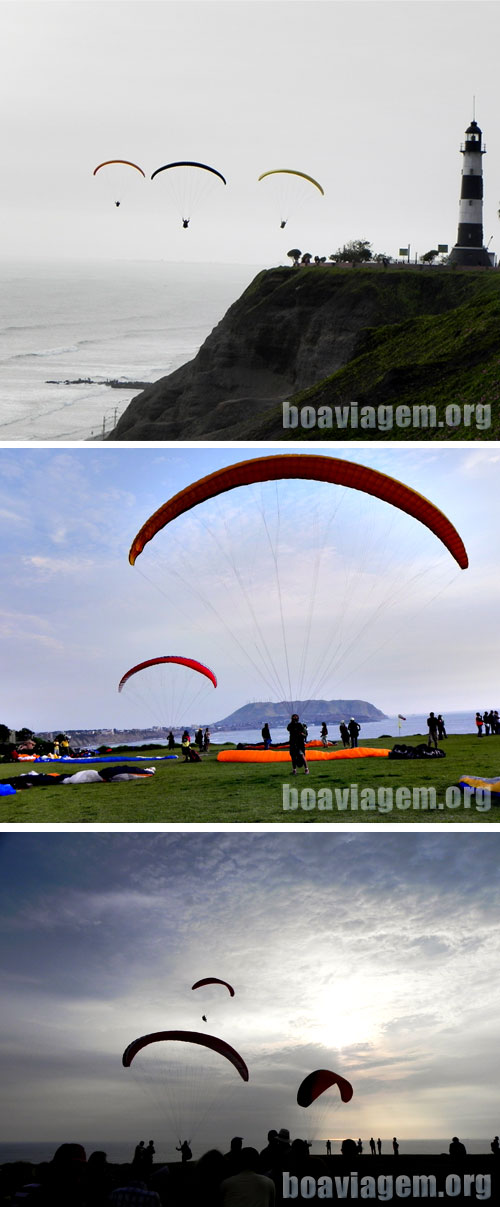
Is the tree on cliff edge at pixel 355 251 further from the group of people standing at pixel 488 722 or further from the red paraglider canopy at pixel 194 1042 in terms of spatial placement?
the red paraglider canopy at pixel 194 1042

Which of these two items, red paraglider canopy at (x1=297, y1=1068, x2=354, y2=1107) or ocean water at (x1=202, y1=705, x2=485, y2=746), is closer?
red paraglider canopy at (x1=297, y1=1068, x2=354, y2=1107)

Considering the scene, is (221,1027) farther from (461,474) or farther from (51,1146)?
(461,474)

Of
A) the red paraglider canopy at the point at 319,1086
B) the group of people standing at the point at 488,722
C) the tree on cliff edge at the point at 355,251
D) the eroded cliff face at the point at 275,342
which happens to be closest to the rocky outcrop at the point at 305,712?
the group of people standing at the point at 488,722

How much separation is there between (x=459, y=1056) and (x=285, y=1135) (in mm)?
1803

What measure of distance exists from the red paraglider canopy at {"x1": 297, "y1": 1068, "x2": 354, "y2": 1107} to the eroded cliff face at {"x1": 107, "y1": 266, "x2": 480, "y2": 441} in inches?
1424

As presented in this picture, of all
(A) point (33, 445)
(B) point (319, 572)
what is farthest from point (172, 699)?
(A) point (33, 445)

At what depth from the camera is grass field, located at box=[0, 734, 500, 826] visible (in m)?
9.29

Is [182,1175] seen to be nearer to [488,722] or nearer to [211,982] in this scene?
[211,982]

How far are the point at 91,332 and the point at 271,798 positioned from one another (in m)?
80.1

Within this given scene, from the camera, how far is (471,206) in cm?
5125

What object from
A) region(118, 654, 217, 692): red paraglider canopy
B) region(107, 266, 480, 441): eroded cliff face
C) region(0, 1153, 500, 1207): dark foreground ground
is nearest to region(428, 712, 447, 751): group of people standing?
region(118, 654, 217, 692): red paraglider canopy

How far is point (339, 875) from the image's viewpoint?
424 inches

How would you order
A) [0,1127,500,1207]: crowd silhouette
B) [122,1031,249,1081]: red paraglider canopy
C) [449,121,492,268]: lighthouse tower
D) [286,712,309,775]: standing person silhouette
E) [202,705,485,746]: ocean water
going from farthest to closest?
1. [449,121,492,268]: lighthouse tower
2. [202,705,485,746]: ocean water
3. [122,1031,249,1081]: red paraglider canopy
4. [286,712,309,775]: standing person silhouette
5. [0,1127,500,1207]: crowd silhouette

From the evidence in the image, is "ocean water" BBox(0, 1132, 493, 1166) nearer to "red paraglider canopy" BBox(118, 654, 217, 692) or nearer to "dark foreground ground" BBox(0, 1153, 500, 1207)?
"dark foreground ground" BBox(0, 1153, 500, 1207)
